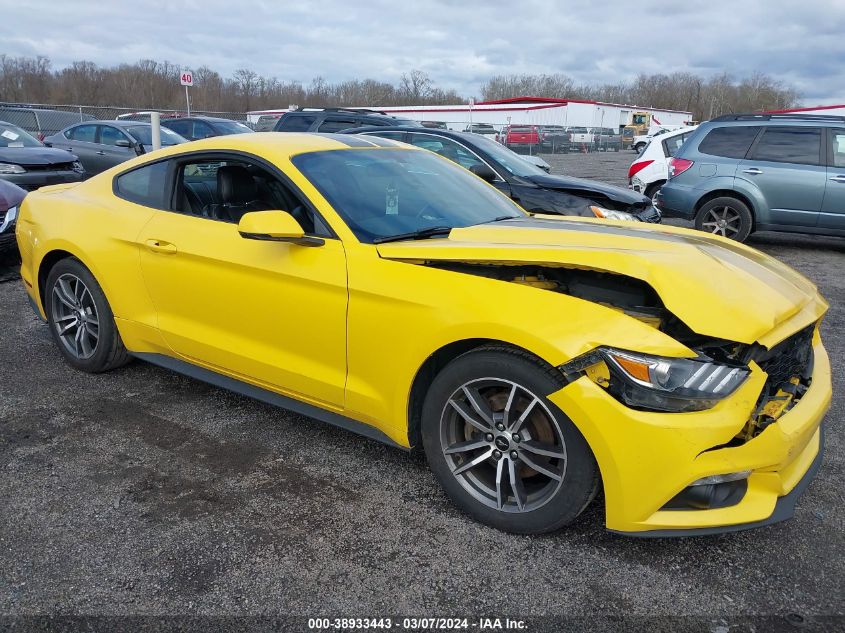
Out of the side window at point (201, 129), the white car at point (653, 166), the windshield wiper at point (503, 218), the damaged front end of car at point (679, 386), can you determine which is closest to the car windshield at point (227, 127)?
the side window at point (201, 129)

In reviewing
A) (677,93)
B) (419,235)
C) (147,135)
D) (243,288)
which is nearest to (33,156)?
(147,135)

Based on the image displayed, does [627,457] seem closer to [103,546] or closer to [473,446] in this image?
[473,446]

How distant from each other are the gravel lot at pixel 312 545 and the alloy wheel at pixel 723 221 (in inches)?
241

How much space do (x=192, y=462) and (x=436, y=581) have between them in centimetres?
148

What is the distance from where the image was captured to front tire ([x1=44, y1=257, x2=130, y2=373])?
407 centimetres

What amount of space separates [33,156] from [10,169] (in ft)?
1.65

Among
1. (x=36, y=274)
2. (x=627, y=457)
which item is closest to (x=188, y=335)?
(x=36, y=274)

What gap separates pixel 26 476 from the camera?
311cm

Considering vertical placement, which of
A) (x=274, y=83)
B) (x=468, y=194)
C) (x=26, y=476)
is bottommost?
(x=26, y=476)

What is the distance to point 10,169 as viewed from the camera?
10242mm

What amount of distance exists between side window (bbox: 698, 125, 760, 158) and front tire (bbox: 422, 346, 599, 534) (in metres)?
8.10

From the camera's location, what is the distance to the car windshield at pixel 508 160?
7.72 meters

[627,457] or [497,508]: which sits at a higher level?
[627,457]

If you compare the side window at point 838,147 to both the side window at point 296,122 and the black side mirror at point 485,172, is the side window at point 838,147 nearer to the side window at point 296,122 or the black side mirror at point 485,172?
the black side mirror at point 485,172
